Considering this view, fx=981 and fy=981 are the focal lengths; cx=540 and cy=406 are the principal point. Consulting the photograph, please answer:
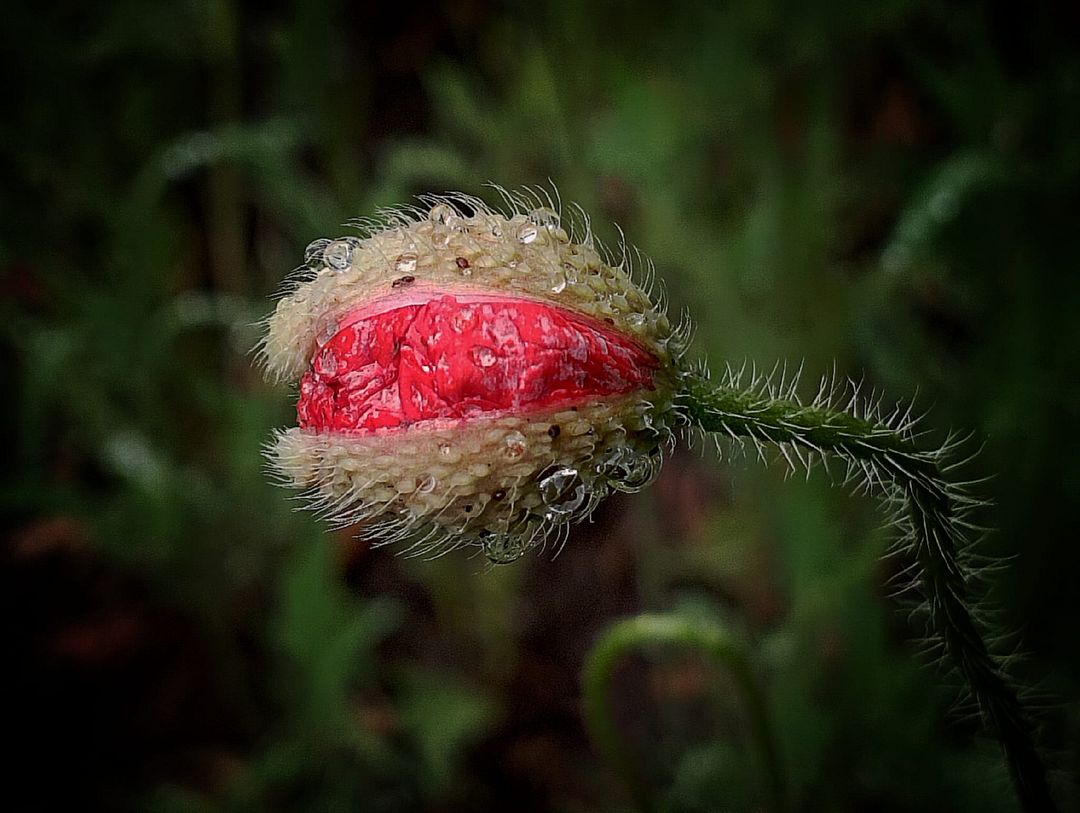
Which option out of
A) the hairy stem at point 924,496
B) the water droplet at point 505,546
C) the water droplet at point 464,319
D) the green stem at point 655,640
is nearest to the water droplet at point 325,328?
the water droplet at point 464,319

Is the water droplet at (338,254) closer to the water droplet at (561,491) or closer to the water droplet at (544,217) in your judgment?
the water droplet at (544,217)

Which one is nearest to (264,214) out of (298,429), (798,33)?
(798,33)

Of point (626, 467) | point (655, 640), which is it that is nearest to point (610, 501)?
point (655, 640)

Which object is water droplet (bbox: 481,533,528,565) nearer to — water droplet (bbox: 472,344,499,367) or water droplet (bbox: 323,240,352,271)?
water droplet (bbox: 472,344,499,367)

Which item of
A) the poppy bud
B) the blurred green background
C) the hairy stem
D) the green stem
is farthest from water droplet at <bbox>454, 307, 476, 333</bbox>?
the blurred green background

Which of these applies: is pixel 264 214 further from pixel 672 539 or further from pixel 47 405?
pixel 672 539

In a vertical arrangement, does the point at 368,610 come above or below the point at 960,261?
below

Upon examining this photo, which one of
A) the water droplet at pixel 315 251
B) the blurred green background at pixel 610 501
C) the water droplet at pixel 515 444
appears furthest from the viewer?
the blurred green background at pixel 610 501
